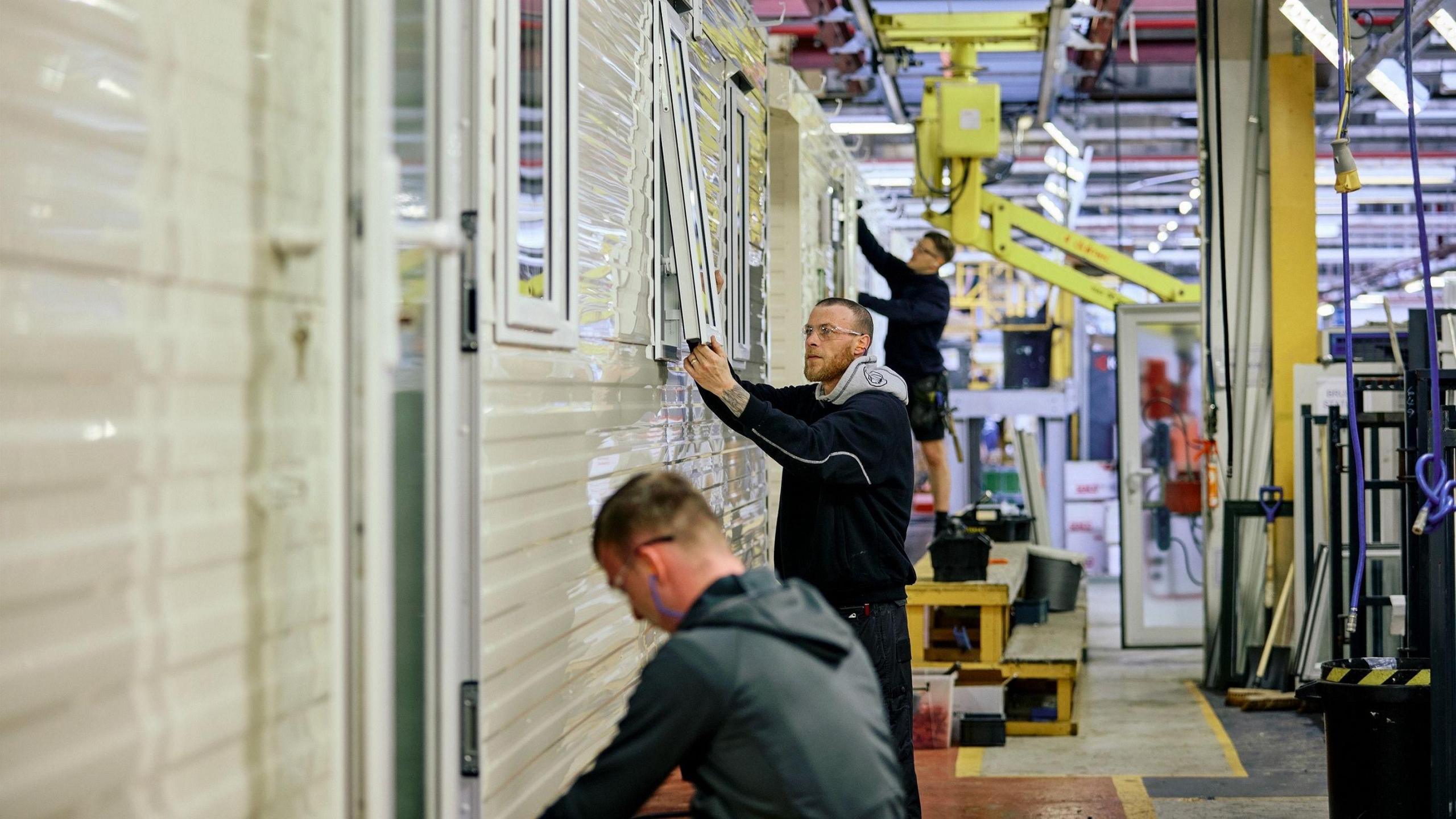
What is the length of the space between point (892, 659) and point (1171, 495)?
6.76 meters

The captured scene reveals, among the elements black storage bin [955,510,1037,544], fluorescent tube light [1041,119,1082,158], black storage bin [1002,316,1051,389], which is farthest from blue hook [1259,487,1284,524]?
black storage bin [1002,316,1051,389]

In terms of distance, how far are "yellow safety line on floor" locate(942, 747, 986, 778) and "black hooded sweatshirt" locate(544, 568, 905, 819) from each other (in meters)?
4.46

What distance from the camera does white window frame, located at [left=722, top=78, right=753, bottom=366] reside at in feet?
17.0

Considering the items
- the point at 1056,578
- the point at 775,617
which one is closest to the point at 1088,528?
the point at 1056,578

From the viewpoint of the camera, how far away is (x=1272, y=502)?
8.56 meters

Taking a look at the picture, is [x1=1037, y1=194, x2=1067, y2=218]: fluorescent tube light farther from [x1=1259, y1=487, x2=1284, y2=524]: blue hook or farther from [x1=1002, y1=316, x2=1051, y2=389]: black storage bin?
[x1=1259, y1=487, x2=1284, y2=524]: blue hook

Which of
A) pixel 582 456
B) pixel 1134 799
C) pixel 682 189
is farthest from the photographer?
pixel 1134 799

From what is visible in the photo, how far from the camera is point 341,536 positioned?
6.07 feet

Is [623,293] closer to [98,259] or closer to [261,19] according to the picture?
[261,19]

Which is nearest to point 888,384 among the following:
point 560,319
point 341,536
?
point 560,319

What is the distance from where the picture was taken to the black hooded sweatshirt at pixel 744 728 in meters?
2.12

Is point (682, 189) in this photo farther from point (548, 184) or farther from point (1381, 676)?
point (1381, 676)

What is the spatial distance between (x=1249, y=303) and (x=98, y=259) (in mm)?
8250

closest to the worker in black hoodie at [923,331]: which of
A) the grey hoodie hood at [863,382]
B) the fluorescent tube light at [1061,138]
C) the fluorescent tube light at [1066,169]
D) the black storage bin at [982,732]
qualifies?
the black storage bin at [982,732]
